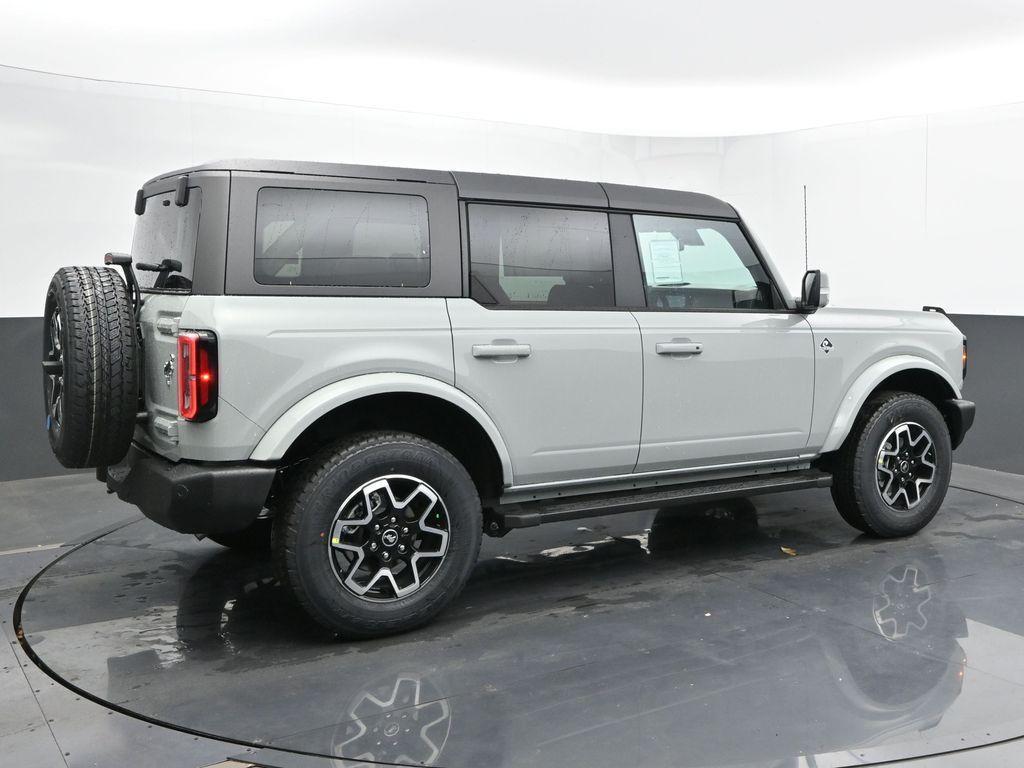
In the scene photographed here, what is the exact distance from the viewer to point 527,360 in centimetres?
414

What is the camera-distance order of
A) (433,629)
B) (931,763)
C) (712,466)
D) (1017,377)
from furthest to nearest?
(1017,377), (712,466), (433,629), (931,763)

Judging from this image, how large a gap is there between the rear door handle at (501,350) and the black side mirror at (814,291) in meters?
1.59

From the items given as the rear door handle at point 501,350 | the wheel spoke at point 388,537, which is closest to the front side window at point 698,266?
the rear door handle at point 501,350

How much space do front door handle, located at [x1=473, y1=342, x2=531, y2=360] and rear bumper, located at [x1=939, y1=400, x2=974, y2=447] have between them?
9.19ft

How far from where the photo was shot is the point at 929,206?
329 inches

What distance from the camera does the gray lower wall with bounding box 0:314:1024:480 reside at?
7270 mm

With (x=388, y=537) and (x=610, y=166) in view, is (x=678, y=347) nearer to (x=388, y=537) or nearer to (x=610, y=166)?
(x=388, y=537)

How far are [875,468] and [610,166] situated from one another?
218 inches

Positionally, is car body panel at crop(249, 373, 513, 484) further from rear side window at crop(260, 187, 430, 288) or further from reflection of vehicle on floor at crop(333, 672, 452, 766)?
reflection of vehicle on floor at crop(333, 672, 452, 766)

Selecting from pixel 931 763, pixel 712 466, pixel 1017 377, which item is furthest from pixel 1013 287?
pixel 931 763

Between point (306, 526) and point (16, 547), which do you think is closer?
point (306, 526)

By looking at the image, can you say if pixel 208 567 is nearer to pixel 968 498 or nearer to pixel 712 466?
pixel 712 466

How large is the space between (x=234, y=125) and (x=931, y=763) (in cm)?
693

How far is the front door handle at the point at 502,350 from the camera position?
13.2ft
